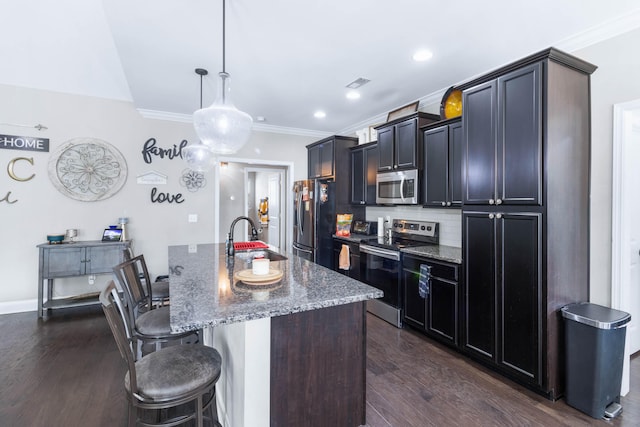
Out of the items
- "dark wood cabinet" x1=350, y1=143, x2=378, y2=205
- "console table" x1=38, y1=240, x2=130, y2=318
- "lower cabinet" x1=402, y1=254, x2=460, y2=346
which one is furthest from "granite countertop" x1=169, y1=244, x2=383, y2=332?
"dark wood cabinet" x1=350, y1=143, x2=378, y2=205

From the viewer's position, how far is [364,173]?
4.63 m

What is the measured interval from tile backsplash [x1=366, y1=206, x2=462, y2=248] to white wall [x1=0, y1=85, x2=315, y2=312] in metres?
2.96

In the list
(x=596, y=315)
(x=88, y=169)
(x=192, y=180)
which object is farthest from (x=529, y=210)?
(x=88, y=169)

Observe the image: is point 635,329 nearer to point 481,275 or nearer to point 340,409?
point 481,275

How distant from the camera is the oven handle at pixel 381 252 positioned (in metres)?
3.48

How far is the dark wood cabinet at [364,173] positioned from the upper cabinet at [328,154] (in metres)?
0.17

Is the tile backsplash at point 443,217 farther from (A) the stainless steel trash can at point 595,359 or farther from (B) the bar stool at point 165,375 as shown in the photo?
(B) the bar stool at point 165,375

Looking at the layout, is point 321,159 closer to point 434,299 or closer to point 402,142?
point 402,142

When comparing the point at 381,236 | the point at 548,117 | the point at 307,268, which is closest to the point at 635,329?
the point at 548,117

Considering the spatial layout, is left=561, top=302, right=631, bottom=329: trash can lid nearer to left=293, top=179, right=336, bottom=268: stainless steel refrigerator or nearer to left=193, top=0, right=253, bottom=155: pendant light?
left=193, top=0, right=253, bottom=155: pendant light

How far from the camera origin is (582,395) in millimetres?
2082

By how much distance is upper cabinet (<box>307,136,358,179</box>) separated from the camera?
479 cm

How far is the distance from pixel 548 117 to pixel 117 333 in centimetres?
281

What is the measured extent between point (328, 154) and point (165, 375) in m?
3.96
